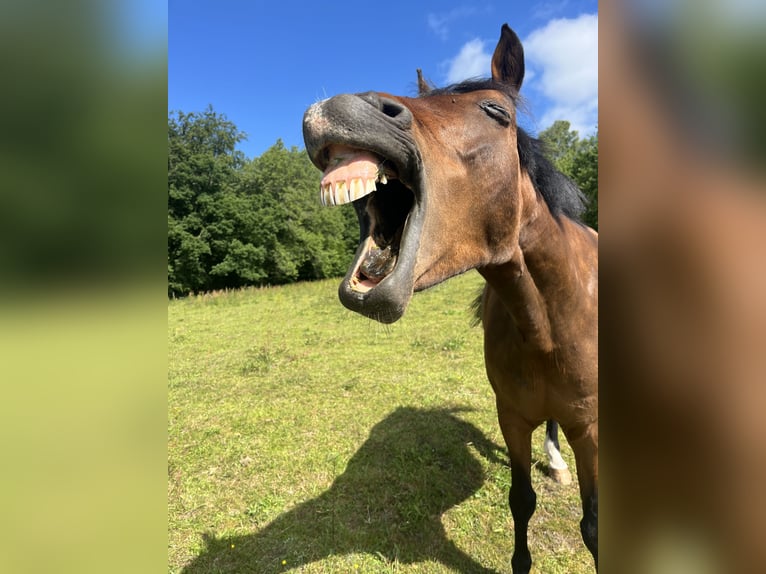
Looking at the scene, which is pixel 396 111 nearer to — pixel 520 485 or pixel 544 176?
pixel 544 176

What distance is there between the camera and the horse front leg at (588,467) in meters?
2.34

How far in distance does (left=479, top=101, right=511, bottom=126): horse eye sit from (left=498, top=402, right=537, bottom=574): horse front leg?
1853 mm

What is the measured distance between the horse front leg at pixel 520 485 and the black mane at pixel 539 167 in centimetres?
139

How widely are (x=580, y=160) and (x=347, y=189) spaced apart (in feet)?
106

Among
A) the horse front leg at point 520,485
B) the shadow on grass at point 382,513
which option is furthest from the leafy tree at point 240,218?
the horse front leg at point 520,485

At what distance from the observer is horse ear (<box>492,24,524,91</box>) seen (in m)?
1.95

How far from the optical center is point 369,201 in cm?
151

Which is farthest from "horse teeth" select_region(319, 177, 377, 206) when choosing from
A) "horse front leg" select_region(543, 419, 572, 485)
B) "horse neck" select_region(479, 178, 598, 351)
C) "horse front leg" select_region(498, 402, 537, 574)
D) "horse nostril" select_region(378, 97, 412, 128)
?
"horse front leg" select_region(543, 419, 572, 485)
